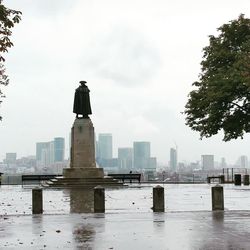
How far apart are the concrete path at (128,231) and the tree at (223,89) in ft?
75.1

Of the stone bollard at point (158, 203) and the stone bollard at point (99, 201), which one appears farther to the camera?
the stone bollard at point (158, 203)

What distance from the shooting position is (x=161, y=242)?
10.4 m

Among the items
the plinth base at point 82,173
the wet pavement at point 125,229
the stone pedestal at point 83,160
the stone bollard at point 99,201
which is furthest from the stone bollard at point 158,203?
the plinth base at point 82,173

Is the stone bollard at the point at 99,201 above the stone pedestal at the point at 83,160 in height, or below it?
below

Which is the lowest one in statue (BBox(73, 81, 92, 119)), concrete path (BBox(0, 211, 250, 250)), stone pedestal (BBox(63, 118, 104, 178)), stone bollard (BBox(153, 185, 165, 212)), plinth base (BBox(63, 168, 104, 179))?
concrete path (BBox(0, 211, 250, 250))

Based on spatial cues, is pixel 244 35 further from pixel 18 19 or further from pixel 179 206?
pixel 18 19

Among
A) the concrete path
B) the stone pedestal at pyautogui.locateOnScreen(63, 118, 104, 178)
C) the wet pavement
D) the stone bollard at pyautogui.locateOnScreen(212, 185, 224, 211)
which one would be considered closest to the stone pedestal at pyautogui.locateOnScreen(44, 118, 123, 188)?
the stone pedestal at pyautogui.locateOnScreen(63, 118, 104, 178)

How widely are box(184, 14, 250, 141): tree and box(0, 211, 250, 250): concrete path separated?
75.1ft

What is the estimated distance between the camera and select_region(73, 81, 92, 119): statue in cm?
3847

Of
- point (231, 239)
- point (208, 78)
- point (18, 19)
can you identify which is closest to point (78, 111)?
point (208, 78)

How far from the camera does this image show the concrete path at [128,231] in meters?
10.2

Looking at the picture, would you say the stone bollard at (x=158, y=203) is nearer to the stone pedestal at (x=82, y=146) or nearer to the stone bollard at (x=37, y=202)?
the stone bollard at (x=37, y=202)

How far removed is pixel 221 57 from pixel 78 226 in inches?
1174

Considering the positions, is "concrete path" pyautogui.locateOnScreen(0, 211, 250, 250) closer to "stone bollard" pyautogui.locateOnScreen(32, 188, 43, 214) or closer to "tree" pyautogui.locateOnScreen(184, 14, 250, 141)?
"stone bollard" pyautogui.locateOnScreen(32, 188, 43, 214)
